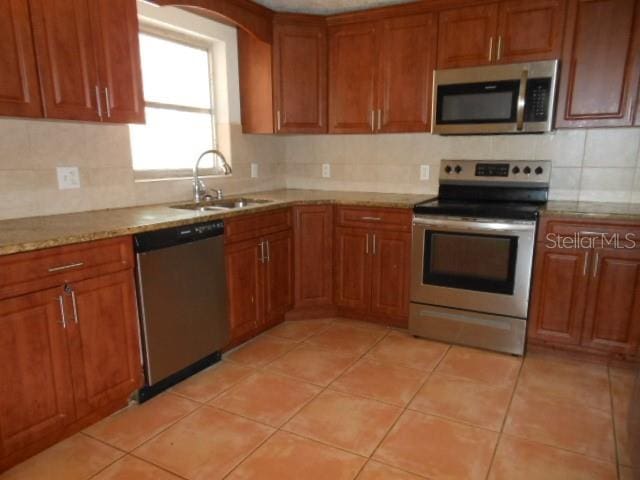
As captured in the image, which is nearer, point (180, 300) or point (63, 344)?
point (63, 344)

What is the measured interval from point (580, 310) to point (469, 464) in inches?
51.6

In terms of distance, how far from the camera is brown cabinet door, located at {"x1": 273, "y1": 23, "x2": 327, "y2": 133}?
324 cm

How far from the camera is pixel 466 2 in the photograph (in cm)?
281

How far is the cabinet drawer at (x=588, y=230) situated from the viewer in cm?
237

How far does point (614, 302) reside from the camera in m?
2.47

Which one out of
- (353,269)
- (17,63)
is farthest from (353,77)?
(17,63)

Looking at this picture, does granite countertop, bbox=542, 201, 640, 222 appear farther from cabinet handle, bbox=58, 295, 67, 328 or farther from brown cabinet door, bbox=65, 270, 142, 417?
cabinet handle, bbox=58, 295, 67, 328

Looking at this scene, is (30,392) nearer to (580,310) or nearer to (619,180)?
(580,310)

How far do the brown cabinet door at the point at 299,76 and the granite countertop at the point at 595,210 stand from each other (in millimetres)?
1789

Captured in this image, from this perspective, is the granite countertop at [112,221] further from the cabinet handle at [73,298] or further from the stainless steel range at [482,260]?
the stainless steel range at [482,260]

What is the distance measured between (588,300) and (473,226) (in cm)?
77

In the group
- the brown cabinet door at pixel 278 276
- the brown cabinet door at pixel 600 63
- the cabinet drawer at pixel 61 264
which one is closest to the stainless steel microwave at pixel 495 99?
the brown cabinet door at pixel 600 63

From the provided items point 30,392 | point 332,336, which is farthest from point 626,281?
point 30,392

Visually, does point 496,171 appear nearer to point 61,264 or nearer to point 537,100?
point 537,100
